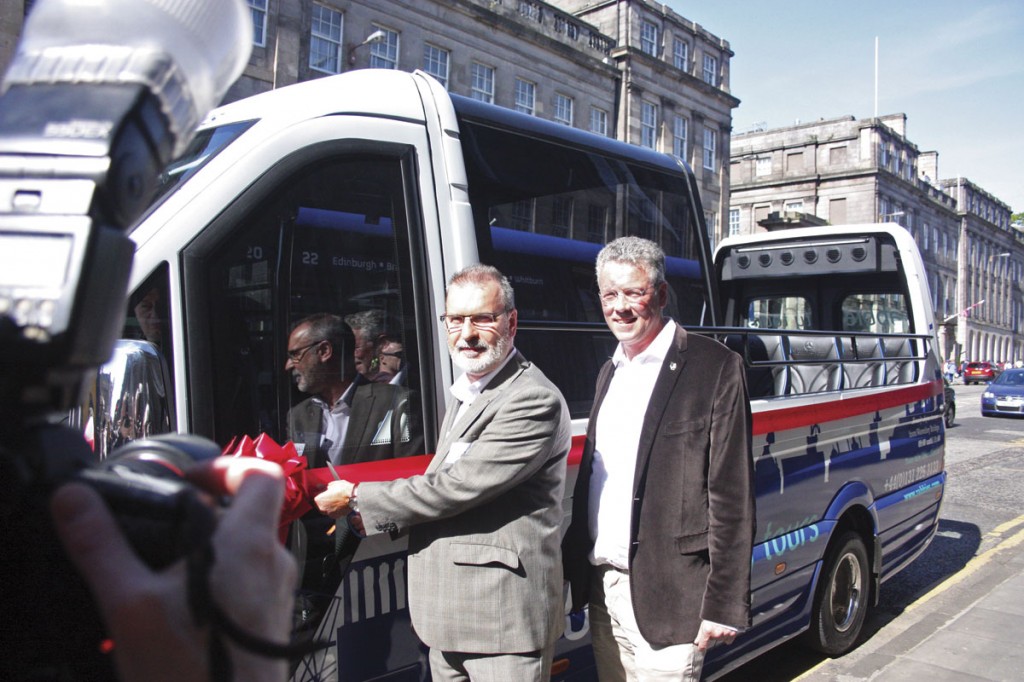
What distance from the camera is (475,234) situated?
9.46 feet

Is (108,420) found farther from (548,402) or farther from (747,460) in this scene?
(747,460)

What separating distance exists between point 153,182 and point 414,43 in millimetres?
24651

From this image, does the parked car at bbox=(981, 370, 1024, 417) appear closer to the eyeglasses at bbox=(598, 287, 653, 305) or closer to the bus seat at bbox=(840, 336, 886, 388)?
the bus seat at bbox=(840, 336, 886, 388)

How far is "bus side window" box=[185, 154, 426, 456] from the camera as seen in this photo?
7.33 ft

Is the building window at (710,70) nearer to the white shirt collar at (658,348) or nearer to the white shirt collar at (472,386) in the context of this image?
the white shirt collar at (658,348)

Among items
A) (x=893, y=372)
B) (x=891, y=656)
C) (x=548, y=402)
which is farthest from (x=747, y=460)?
(x=893, y=372)

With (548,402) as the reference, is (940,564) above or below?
below

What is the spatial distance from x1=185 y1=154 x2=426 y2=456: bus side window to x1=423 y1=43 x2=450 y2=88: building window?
22.7 metres

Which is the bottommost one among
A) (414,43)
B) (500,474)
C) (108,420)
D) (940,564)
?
(940,564)

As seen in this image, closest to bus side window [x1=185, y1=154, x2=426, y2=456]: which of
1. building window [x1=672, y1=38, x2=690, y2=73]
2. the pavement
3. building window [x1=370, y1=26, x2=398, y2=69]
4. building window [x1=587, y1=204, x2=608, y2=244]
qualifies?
building window [x1=587, y1=204, x2=608, y2=244]

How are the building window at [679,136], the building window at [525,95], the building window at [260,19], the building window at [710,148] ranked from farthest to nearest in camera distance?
the building window at [710,148] → the building window at [679,136] → the building window at [525,95] → the building window at [260,19]

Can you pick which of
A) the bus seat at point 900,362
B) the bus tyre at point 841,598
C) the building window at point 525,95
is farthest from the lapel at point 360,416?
the building window at point 525,95

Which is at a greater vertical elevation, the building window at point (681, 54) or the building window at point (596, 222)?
the building window at point (681, 54)

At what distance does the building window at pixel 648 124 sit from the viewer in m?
33.0
